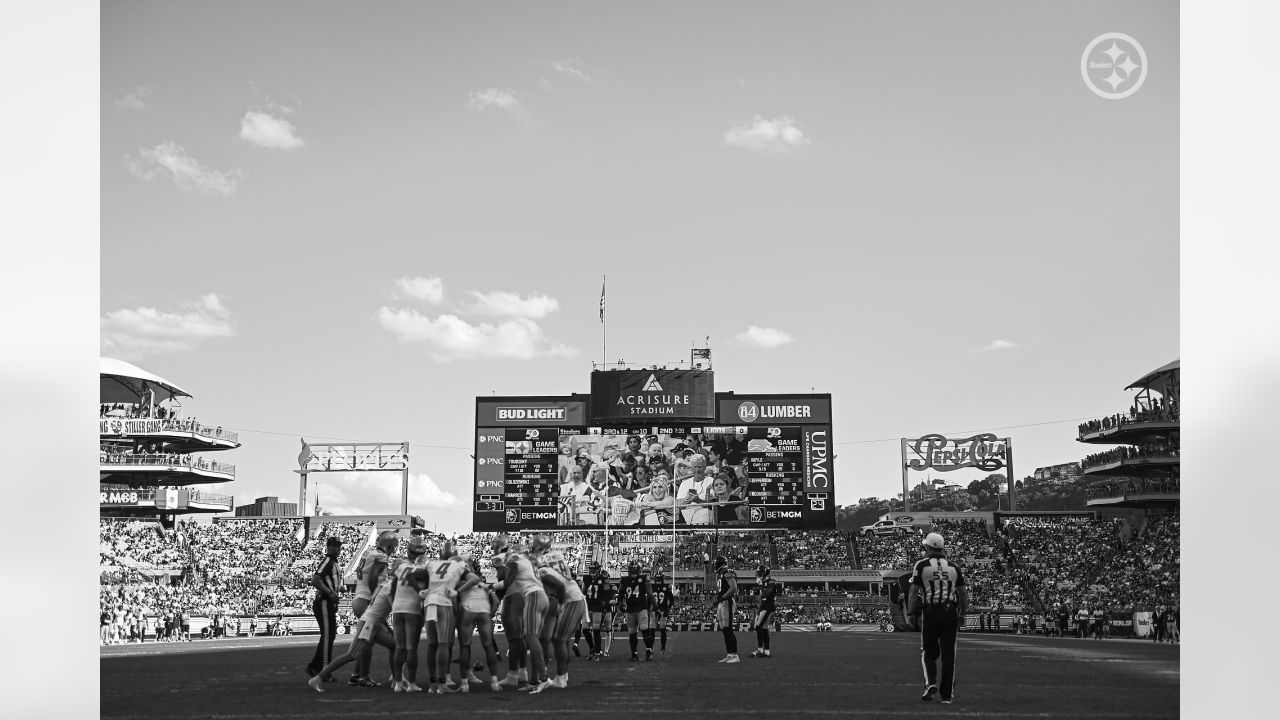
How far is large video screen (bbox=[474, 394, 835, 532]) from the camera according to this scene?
5041 centimetres

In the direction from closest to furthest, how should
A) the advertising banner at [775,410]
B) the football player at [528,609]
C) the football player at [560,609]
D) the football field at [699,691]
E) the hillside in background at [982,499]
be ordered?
the football field at [699,691] < the football player at [528,609] < the football player at [560,609] < the advertising banner at [775,410] < the hillside in background at [982,499]

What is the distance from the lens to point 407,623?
42.5 ft

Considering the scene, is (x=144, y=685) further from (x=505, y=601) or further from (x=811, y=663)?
(x=811, y=663)

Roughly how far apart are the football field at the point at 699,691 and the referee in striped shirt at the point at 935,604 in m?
0.52

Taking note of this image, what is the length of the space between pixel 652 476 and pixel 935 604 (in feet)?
129

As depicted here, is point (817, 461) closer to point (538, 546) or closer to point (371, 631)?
point (538, 546)

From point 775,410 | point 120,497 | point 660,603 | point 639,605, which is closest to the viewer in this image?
point 639,605

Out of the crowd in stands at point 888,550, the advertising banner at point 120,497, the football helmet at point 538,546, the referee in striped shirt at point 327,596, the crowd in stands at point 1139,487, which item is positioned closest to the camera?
the football helmet at point 538,546

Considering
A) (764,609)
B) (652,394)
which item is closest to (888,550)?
(652,394)

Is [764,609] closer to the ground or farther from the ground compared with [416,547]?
closer to the ground

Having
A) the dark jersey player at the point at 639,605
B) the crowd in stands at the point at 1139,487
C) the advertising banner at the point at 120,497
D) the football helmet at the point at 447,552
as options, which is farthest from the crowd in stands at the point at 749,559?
the football helmet at the point at 447,552

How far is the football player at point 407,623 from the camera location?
1288cm

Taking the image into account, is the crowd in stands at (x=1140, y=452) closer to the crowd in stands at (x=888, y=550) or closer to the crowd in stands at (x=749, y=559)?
the crowd in stands at (x=749, y=559)
